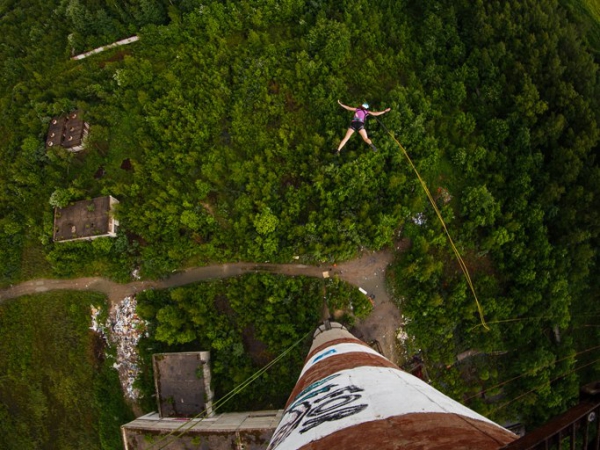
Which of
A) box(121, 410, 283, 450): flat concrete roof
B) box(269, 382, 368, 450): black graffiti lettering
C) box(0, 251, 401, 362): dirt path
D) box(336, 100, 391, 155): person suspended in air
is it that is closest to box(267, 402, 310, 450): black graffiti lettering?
box(269, 382, 368, 450): black graffiti lettering

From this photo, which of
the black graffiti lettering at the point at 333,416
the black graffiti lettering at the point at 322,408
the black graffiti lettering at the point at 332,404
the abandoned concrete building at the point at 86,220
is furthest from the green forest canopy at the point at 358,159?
the black graffiti lettering at the point at 333,416

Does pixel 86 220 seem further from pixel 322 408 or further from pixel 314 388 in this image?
pixel 322 408

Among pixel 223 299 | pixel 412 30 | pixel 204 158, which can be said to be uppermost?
pixel 412 30

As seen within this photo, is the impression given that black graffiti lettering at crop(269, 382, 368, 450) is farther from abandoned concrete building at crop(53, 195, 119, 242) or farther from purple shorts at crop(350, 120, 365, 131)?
abandoned concrete building at crop(53, 195, 119, 242)

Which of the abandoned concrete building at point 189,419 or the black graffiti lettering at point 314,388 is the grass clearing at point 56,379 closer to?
the abandoned concrete building at point 189,419

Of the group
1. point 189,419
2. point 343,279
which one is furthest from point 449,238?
point 189,419

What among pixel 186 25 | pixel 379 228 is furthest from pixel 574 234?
pixel 186 25

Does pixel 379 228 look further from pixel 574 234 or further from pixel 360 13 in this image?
pixel 360 13
